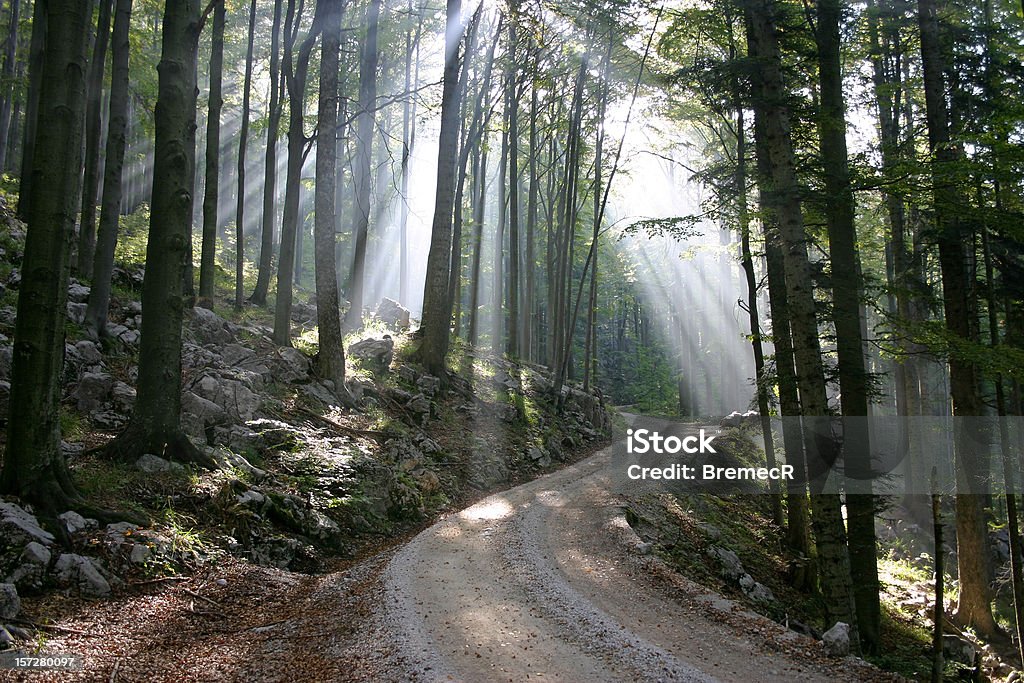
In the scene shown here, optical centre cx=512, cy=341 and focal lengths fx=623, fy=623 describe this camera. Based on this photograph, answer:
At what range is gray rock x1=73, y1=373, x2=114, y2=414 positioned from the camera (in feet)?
28.0

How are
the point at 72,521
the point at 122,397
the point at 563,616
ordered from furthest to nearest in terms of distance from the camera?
the point at 122,397
the point at 563,616
the point at 72,521

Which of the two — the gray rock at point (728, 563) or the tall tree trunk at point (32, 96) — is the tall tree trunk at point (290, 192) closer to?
the tall tree trunk at point (32, 96)

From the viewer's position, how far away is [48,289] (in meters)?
5.95

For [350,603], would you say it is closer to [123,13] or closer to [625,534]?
[625,534]

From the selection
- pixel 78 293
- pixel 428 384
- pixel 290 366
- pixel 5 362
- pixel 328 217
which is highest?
pixel 328 217

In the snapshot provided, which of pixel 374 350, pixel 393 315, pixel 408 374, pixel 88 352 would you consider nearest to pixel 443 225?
pixel 374 350

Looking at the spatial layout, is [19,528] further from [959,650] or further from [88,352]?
[959,650]

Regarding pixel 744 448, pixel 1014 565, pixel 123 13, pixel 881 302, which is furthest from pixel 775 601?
pixel 881 302

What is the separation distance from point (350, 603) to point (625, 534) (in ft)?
14.6

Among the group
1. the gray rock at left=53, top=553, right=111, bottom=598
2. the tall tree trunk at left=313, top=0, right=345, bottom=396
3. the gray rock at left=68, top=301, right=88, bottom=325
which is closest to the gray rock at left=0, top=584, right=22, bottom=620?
the gray rock at left=53, top=553, right=111, bottom=598

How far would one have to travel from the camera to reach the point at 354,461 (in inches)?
384

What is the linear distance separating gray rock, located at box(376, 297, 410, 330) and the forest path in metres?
12.8

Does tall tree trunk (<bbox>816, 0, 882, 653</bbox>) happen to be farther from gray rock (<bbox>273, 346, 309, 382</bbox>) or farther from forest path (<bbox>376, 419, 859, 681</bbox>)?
gray rock (<bbox>273, 346, 309, 382</bbox>)

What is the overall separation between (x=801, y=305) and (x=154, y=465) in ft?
27.1
